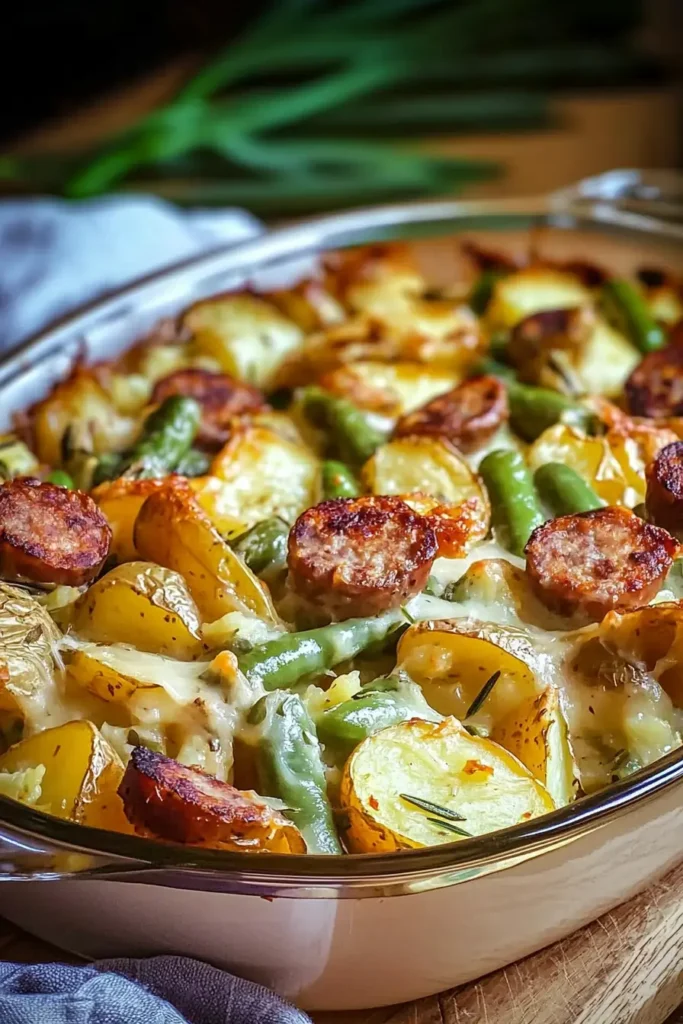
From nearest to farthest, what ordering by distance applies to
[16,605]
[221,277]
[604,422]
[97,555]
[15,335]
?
[16,605] < [97,555] < [604,422] < [221,277] < [15,335]

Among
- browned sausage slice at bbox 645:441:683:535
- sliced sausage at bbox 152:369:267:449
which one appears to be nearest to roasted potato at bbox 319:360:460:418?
sliced sausage at bbox 152:369:267:449

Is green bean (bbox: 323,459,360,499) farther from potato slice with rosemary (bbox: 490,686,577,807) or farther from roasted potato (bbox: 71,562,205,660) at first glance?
potato slice with rosemary (bbox: 490,686,577,807)

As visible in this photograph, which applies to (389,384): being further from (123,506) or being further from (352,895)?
(352,895)

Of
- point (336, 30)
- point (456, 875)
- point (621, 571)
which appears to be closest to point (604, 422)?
point (621, 571)

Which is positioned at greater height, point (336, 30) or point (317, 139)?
point (336, 30)

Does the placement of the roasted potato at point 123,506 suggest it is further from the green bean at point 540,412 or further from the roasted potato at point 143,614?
the green bean at point 540,412

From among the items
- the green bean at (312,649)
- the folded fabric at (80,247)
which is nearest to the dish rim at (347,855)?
the green bean at (312,649)

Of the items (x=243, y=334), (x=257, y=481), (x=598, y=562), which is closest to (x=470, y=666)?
(x=598, y=562)

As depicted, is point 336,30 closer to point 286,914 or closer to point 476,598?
point 476,598
